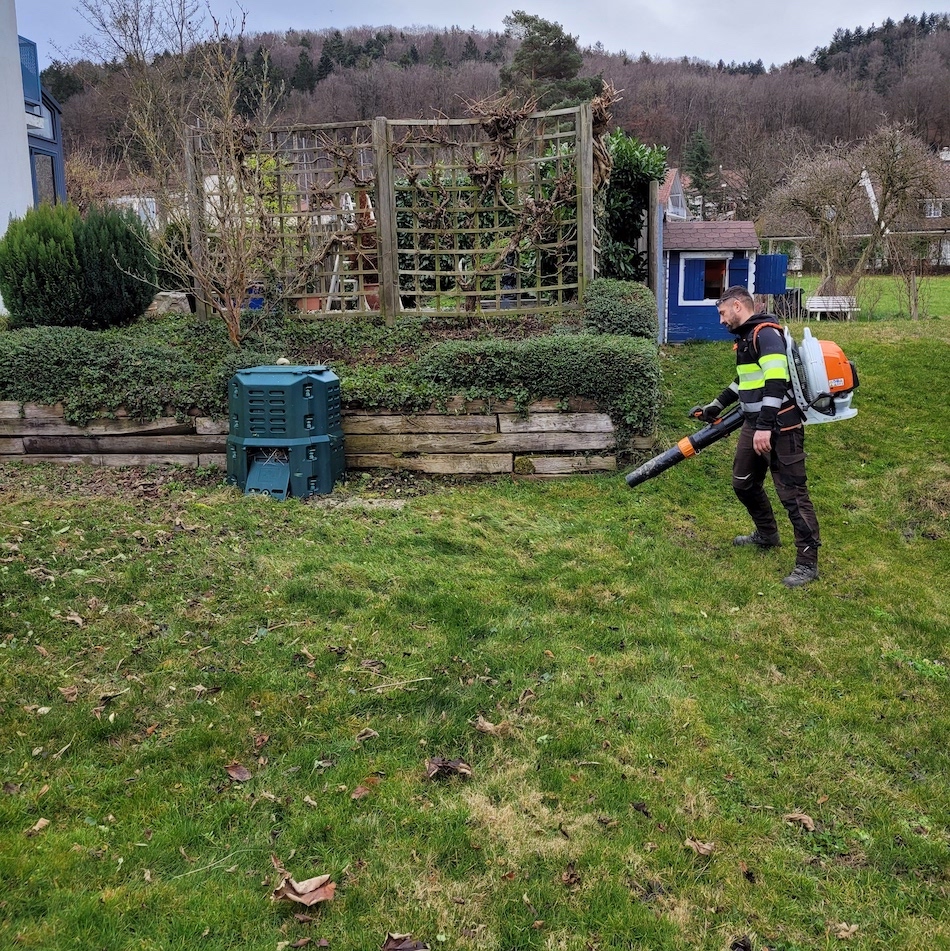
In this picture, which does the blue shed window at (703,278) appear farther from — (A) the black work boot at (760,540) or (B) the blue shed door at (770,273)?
(A) the black work boot at (760,540)

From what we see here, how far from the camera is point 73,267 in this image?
9008 mm

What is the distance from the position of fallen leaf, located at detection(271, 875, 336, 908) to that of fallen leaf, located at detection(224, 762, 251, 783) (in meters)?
Result: 0.63

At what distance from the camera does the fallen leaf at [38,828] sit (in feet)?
9.27

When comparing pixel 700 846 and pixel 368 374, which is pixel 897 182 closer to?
pixel 368 374

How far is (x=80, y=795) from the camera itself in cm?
307

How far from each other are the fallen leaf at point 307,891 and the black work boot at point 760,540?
12.9 feet

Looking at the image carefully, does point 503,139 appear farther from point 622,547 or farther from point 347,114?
point 347,114

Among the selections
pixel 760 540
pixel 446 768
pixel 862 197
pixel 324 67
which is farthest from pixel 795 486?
pixel 324 67

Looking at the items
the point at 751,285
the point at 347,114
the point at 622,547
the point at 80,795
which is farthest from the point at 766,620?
the point at 347,114

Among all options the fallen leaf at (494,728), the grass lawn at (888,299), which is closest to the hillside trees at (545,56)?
the grass lawn at (888,299)

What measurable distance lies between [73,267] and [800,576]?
7872mm

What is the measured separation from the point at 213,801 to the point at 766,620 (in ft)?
10.0

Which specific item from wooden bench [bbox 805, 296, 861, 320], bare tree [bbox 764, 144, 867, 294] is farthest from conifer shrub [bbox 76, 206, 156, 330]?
bare tree [bbox 764, 144, 867, 294]

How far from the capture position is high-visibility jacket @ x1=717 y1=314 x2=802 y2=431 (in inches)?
196
